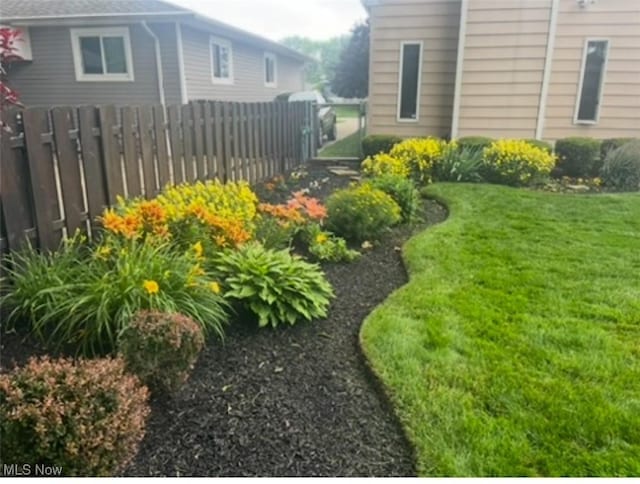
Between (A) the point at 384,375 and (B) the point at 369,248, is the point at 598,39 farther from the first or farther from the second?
(A) the point at 384,375

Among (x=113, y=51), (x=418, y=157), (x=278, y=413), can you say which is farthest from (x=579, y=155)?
(x=113, y=51)

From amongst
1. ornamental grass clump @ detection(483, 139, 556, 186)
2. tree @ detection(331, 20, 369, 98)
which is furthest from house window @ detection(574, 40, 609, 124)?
tree @ detection(331, 20, 369, 98)

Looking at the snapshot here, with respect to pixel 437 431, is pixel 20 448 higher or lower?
higher

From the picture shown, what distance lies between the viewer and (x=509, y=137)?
891cm

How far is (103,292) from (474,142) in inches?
295

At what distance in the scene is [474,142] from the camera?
333 inches

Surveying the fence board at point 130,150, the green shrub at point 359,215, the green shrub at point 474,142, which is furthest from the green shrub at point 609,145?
the fence board at point 130,150

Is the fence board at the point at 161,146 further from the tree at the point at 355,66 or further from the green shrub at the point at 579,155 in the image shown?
the tree at the point at 355,66

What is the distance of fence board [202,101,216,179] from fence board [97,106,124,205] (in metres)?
1.59

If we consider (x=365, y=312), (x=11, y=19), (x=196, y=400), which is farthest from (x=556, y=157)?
(x=11, y=19)

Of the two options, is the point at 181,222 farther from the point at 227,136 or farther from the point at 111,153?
the point at 227,136

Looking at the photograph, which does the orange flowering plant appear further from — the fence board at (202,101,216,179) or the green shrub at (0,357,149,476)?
the green shrub at (0,357,149,476)

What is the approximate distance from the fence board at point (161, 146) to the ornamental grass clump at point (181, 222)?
637 mm
